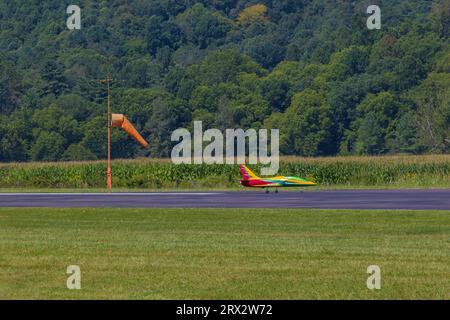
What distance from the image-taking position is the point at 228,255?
1057 inches

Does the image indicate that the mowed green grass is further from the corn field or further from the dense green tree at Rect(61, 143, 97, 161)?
the dense green tree at Rect(61, 143, 97, 161)

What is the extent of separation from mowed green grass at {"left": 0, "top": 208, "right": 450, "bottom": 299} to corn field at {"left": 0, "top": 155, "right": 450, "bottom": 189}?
39.7 meters

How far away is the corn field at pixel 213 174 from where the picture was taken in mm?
80312

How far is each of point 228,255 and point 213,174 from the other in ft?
187

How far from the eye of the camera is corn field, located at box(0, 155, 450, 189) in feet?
263

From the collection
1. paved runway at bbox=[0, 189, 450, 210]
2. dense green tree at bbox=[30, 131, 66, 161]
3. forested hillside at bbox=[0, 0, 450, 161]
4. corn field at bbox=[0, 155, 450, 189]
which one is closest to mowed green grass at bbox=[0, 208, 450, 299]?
paved runway at bbox=[0, 189, 450, 210]

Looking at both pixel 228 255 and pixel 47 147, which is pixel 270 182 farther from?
pixel 47 147

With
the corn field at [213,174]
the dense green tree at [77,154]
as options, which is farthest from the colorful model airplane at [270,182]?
the dense green tree at [77,154]

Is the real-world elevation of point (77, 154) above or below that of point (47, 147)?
below

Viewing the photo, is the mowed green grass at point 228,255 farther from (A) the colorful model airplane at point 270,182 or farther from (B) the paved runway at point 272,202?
(A) the colorful model airplane at point 270,182

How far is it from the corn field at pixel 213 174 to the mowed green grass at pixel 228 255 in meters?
39.7

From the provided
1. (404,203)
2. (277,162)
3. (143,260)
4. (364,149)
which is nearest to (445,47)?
(364,149)

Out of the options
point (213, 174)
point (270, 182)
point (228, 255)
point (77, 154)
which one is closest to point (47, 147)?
point (77, 154)
